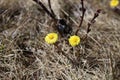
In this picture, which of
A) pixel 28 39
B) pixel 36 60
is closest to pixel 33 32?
pixel 28 39

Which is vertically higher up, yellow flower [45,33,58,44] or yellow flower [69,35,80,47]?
yellow flower [45,33,58,44]

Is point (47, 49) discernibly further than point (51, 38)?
Yes

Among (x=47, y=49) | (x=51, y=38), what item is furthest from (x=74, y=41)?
(x=47, y=49)

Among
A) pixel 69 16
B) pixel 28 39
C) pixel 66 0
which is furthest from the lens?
pixel 66 0

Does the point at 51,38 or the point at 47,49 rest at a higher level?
the point at 51,38

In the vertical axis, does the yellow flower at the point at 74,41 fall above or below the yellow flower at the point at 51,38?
below

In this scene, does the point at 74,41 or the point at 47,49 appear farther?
the point at 47,49

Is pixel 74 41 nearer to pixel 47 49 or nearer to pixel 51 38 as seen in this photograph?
pixel 51 38

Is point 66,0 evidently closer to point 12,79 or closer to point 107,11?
point 107,11
